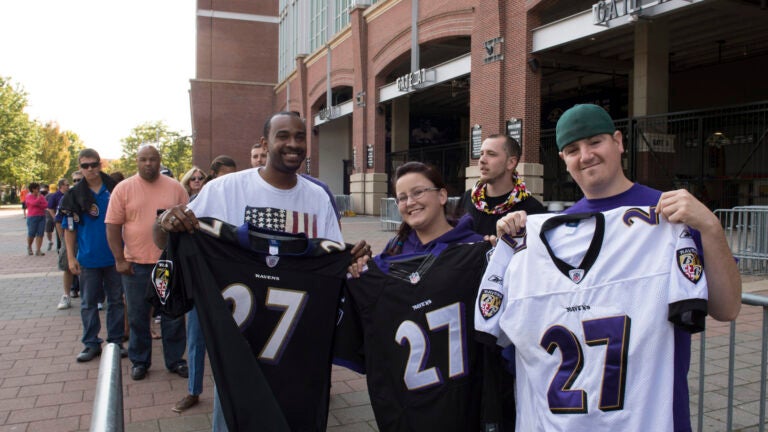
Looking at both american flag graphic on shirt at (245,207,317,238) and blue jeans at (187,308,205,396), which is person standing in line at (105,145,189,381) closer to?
blue jeans at (187,308,205,396)

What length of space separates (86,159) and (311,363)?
4.30m

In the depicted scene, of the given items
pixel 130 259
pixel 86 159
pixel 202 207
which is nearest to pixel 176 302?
pixel 202 207

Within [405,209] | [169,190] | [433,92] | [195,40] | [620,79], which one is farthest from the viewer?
[195,40]

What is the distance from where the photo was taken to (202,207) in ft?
9.95

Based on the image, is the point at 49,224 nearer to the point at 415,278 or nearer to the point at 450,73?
the point at 450,73

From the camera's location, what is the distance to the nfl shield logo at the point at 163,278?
290 cm

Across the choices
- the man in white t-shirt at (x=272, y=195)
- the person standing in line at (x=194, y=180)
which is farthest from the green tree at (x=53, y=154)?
the man in white t-shirt at (x=272, y=195)

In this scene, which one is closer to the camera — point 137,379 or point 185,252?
A: point 185,252

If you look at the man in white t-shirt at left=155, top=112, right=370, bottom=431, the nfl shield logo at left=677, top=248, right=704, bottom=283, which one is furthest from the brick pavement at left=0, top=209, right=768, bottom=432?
the nfl shield logo at left=677, top=248, right=704, bottom=283

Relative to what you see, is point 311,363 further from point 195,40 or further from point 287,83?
point 195,40

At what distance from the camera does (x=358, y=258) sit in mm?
2988

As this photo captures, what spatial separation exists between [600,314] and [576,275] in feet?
0.57

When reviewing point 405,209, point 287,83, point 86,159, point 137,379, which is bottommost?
point 137,379

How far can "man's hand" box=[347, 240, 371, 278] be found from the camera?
2918mm
